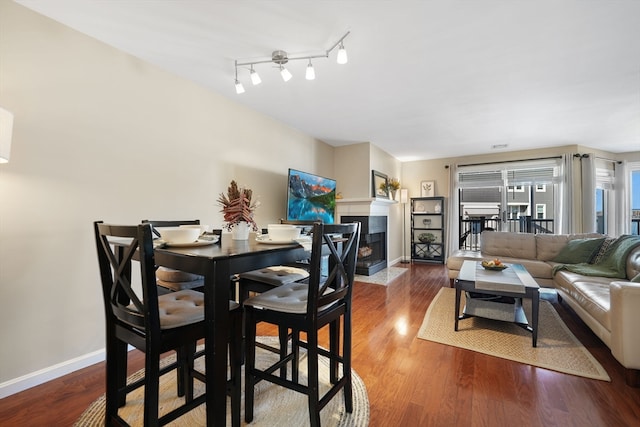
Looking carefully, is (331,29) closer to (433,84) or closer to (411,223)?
(433,84)

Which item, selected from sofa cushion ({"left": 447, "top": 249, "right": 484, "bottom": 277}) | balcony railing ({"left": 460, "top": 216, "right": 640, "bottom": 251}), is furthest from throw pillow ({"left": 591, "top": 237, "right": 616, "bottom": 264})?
balcony railing ({"left": 460, "top": 216, "right": 640, "bottom": 251})

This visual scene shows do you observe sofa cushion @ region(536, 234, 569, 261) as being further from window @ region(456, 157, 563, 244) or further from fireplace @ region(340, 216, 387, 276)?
fireplace @ region(340, 216, 387, 276)

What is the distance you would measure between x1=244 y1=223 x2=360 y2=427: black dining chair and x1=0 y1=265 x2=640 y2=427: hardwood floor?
410 millimetres

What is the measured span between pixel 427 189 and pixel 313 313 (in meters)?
5.83

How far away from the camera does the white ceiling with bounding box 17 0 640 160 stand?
1.83 meters

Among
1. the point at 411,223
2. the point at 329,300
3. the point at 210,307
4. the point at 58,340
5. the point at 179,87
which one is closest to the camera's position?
the point at 210,307

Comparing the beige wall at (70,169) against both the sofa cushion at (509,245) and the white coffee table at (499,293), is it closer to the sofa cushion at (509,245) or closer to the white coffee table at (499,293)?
the white coffee table at (499,293)

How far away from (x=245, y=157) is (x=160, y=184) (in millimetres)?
1094

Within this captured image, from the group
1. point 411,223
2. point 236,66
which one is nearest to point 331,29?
point 236,66

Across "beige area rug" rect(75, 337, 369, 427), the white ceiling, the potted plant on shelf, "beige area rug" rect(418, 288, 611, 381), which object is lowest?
"beige area rug" rect(75, 337, 369, 427)

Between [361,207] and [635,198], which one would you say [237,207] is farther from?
[635,198]

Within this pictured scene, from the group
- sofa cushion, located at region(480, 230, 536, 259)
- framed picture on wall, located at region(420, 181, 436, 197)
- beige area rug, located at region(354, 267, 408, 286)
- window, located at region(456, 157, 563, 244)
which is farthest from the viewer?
framed picture on wall, located at region(420, 181, 436, 197)

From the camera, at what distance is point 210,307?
1.03 m

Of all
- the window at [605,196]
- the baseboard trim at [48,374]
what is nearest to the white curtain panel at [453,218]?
the window at [605,196]
